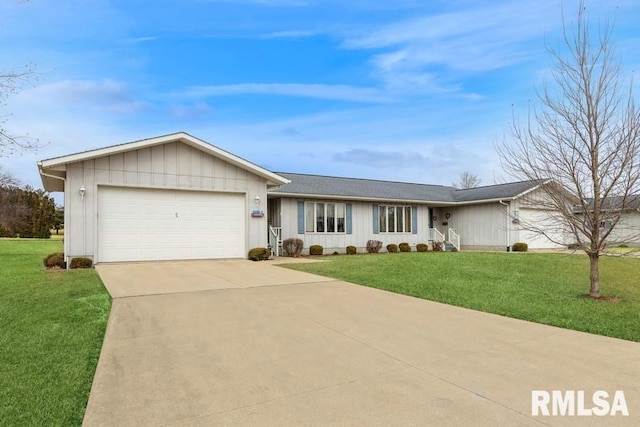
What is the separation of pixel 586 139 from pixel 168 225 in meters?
11.6

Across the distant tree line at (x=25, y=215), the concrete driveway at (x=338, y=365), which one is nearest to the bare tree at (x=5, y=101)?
the concrete driveway at (x=338, y=365)

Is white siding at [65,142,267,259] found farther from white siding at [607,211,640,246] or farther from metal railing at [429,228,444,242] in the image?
metal railing at [429,228,444,242]

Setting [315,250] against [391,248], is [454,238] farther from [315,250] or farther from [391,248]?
[315,250]

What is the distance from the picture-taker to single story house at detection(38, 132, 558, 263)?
11781 millimetres

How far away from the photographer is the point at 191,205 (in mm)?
13570

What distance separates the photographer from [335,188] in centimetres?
1980

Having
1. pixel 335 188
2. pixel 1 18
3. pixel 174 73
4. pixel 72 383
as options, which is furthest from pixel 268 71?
pixel 72 383

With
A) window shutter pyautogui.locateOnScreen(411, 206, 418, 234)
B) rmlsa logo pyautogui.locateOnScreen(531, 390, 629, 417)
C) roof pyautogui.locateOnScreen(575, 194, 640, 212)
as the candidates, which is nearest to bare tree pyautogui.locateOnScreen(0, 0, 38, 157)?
rmlsa logo pyautogui.locateOnScreen(531, 390, 629, 417)

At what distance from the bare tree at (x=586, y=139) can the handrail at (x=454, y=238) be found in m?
14.1

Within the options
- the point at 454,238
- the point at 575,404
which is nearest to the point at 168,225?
the point at 575,404

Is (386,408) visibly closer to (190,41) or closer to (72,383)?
(72,383)

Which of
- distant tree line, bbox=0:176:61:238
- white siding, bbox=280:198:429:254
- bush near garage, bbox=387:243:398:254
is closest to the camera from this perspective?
white siding, bbox=280:198:429:254

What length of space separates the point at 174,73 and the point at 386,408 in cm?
1504

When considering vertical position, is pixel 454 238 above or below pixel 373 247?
above
